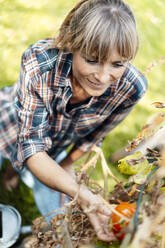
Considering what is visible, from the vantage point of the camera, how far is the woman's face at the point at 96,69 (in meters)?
1.22

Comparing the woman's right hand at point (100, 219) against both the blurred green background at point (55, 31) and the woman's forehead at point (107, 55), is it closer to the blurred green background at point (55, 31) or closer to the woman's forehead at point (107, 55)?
the woman's forehead at point (107, 55)

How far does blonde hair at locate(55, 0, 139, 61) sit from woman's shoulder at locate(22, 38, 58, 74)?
0.14 meters

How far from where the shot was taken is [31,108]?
138 centimetres

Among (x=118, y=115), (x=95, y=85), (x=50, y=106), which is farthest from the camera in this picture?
(x=118, y=115)

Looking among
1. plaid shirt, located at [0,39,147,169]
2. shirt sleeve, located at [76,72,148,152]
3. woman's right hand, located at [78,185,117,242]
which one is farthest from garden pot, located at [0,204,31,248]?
woman's right hand, located at [78,185,117,242]

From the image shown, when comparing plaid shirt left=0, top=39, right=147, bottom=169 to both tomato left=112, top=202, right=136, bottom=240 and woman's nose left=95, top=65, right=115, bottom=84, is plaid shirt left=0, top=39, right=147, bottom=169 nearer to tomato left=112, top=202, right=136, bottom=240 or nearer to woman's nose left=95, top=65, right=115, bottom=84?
woman's nose left=95, top=65, right=115, bottom=84

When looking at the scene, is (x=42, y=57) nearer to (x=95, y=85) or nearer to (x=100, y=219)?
(x=95, y=85)

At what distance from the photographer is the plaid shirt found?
1365mm

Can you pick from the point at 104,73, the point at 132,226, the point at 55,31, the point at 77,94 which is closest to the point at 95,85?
the point at 104,73

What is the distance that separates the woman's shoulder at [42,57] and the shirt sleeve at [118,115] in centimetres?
48

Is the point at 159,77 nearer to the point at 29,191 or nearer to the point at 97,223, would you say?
the point at 29,191

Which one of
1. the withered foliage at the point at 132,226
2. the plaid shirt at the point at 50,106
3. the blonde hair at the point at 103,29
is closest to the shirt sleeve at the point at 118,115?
the plaid shirt at the point at 50,106

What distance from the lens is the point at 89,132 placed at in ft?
6.29

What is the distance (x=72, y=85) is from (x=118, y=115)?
0.45 m
